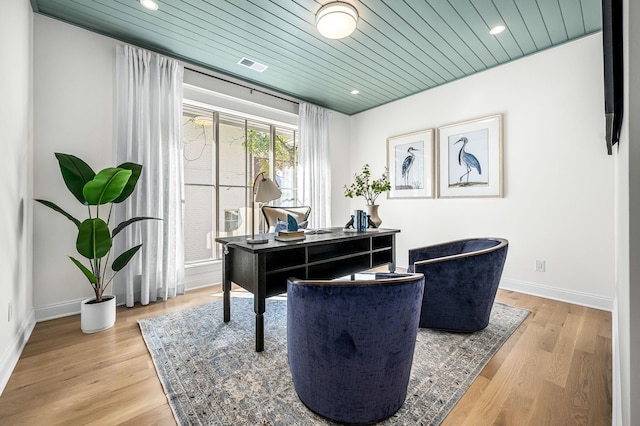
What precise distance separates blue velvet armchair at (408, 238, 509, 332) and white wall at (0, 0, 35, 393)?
271 cm

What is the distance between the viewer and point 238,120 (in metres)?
3.95

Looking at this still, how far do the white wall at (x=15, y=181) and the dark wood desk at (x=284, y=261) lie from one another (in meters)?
1.29

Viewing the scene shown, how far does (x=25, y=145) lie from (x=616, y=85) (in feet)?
11.5

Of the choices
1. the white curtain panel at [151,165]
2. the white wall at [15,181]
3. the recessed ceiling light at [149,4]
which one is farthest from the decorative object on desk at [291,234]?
the recessed ceiling light at [149,4]

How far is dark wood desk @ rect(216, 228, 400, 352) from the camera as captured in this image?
193 centimetres

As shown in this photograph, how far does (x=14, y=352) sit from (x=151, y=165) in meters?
1.77

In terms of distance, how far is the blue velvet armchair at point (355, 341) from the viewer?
1.18 m

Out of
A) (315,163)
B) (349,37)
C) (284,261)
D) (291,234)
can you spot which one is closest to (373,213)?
(291,234)

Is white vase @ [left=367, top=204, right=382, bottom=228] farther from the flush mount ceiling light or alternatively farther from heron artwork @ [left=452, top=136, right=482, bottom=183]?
the flush mount ceiling light

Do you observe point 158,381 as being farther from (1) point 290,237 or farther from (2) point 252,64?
(2) point 252,64

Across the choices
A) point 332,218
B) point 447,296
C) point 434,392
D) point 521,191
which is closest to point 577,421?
point 434,392

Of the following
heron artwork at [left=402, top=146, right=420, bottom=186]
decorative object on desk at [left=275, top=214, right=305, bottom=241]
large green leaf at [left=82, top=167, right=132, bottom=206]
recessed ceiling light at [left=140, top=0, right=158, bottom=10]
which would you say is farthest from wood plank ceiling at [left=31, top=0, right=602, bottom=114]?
decorative object on desk at [left=275, top=214, right=305, bottom=241]

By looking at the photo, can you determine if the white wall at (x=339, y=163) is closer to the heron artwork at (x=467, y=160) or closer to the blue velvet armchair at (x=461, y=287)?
the heron artwork at (x=467, y=160)

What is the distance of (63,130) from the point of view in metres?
2.54
